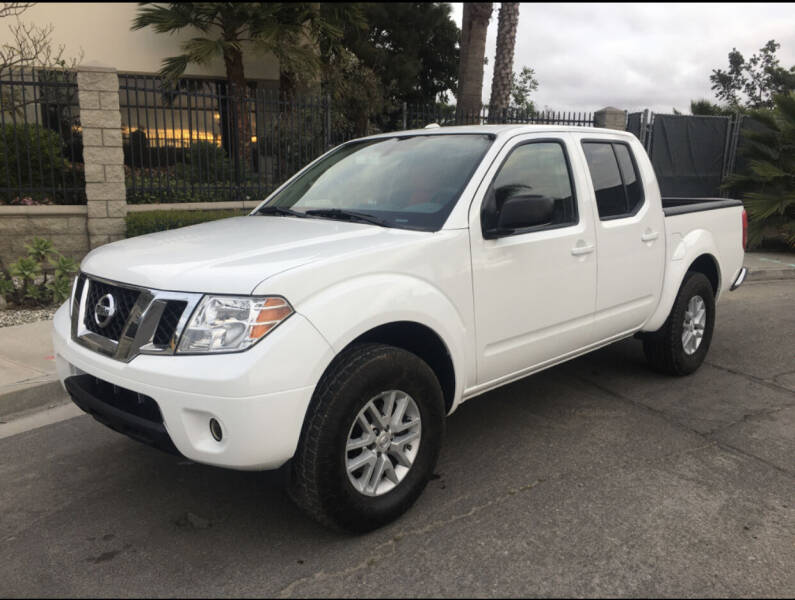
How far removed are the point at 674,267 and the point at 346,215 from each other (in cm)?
259

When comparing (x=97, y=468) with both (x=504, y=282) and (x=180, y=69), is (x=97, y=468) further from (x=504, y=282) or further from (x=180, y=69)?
(x=180, y=69)

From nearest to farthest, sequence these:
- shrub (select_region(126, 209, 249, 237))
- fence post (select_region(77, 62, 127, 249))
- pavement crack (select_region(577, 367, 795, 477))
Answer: pavement crack (select_region(577, 367, 795, 477))
fence post (select_region(77, 62, 127, 249))
shrub (select_region(126, 209, 249, 237))

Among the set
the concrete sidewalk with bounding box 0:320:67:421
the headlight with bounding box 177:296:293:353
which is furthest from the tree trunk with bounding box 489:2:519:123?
the headlight with bounding box 177:296:293:353

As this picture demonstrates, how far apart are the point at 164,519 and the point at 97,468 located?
81cm

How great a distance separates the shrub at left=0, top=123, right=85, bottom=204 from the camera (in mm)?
9188

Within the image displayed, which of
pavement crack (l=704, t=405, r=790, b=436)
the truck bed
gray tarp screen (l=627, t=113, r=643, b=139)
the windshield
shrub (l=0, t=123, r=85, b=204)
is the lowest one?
pavement crack (l=704, t=405, r=790, b=436)

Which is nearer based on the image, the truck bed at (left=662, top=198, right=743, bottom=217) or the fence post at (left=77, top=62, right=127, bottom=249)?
the truck bed at (left=662, top=198, right=743, bottom=217)

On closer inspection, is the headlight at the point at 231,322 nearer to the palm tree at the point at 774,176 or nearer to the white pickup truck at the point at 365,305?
the white pickup truck at the point at 365,305

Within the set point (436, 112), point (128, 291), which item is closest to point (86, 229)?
point (436, 112)

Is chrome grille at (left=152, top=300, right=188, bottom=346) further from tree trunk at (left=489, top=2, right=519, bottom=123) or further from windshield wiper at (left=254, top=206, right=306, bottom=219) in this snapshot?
tree trunk at (left=489, top=2, right=519, bottom=123)

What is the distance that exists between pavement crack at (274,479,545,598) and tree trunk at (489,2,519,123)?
10710 millimetres

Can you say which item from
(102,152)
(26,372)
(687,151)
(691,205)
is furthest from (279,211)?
(687,151)

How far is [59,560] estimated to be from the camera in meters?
2.84

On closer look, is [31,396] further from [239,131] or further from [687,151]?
[687,151]
